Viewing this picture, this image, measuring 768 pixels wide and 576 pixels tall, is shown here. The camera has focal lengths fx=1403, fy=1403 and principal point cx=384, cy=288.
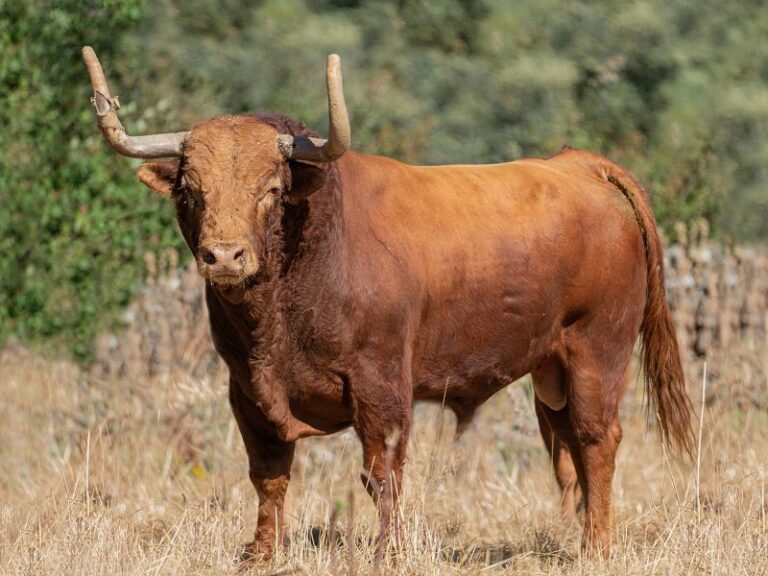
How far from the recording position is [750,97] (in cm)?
1795

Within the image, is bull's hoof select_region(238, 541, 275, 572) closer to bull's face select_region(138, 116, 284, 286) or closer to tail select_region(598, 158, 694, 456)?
bull's face select_region(138, 116, 284, 286)

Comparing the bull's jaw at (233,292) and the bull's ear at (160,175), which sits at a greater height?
the bull's ear at (160,175)

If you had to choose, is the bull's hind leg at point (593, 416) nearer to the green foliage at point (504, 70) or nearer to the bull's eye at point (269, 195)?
the bull's eye at point (269, 195)

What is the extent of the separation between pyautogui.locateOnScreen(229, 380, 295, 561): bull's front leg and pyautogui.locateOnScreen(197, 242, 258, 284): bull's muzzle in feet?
3.19

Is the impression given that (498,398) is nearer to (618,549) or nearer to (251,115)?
(618,549)

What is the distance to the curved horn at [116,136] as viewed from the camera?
5.55 m

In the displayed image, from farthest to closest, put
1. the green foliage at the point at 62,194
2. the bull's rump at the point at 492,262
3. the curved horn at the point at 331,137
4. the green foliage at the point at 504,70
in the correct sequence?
the green foliage at the point at 504,70
the green foliage at the point at 62,194
the bull's rump at the point at 492,262
the curved horn at the point at 331,137

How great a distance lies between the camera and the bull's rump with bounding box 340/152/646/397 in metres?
5.98

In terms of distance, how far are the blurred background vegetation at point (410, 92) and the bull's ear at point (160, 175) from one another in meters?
6.91

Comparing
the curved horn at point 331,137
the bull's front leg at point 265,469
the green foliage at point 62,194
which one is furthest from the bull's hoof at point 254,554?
the green foliage at point 62,194

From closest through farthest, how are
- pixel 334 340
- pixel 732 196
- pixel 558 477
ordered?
pixel 334 340, pixel 558 477, pixel 732 196

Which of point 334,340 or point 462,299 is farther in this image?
point 462,299

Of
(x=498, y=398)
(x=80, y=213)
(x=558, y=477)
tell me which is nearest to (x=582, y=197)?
(x=558, y=477)

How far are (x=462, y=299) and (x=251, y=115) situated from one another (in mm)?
1259
